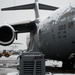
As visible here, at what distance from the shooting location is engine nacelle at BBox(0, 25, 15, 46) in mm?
14255

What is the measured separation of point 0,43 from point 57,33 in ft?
15.2

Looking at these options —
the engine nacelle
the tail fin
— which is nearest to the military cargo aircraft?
the engine nacelle

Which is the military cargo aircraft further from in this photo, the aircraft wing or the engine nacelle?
the aircraft wing

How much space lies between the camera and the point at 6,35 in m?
14.5

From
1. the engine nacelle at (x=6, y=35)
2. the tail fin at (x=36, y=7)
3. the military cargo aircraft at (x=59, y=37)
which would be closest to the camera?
the military cargo aircraft at (x=59, y=37)

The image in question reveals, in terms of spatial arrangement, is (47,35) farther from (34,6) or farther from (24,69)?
(34,6)

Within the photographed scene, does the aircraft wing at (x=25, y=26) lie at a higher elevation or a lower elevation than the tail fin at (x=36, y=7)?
lower

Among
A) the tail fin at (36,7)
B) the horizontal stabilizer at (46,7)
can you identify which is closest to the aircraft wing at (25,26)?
the tail fin at (36,7)

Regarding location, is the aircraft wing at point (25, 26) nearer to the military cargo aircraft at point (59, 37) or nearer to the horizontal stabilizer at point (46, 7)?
Answer: the military cargo aircraft at point (59, 37)

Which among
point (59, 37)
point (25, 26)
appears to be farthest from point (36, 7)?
point (59, 37)

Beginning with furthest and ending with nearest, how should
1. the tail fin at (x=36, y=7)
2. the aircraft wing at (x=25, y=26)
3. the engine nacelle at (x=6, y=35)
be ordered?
the tail fin at (x=36, y=7)
the aircraft wing at (x=25, y=26)
the engine nacelle at (x=6, y=35)

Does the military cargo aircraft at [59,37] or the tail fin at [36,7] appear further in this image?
the tail fin at [36,7]

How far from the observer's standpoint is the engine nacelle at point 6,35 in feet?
46.8

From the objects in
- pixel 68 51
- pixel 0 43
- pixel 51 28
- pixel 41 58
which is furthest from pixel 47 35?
pixel 41 58
